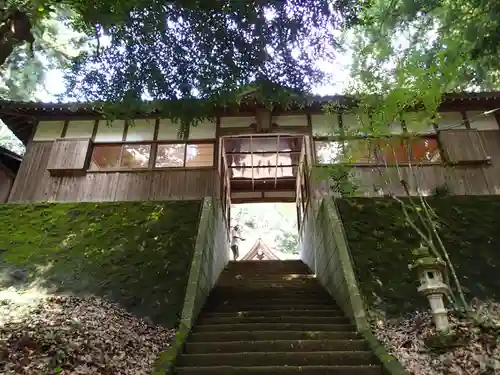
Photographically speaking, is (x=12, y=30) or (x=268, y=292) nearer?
(x=12, y=30)

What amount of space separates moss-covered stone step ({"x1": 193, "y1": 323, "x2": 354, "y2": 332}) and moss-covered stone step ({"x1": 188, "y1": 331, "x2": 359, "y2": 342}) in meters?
0.26

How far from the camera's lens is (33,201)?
36.7 ft

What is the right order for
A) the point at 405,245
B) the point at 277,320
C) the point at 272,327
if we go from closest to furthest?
the point at 272,327, the point at 277,320, the point at 405,245

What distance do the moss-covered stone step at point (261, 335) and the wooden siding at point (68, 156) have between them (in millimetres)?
7995

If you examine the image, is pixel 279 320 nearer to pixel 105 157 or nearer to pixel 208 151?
pixel 208 151

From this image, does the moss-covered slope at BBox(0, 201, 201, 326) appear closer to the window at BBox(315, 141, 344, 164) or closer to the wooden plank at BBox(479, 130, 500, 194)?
the window at BBox(315, 141, 344, 164)

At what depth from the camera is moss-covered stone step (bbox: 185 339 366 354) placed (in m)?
5.54

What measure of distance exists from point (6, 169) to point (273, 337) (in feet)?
42.8

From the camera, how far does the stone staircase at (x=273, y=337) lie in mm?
5012

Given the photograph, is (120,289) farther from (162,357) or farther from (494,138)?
(494,138)

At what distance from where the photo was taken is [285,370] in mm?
4945

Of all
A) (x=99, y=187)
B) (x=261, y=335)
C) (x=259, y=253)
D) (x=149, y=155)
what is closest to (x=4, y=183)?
(x=99, y=187)

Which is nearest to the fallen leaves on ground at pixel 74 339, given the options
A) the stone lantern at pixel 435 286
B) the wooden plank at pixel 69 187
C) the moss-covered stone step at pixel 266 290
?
the moss-covered stone step at pixel 266 290

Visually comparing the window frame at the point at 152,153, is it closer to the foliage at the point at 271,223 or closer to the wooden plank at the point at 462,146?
the wooden plank at the point at 462,146
